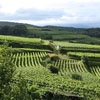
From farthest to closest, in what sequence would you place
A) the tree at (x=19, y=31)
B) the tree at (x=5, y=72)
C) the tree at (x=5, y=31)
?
the tree at (x=19, y=31) → the tree at (x=5, y=31) → the tree at (x=5, y=72)

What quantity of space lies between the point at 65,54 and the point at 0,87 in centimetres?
5926

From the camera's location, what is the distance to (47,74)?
103 feet

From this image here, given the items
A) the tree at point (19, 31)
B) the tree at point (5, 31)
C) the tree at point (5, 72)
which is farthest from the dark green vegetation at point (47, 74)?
the tree at point (5, 31)

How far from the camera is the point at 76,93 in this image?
21.7 m

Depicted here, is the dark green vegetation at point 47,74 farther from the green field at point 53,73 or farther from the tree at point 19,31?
the tree at point 19,31

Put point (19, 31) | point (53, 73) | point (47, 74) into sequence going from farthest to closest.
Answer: point (19, 31), point (53, 73), point (47, 74)

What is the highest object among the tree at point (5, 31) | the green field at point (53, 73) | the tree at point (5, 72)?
the tree at point (5, 31)

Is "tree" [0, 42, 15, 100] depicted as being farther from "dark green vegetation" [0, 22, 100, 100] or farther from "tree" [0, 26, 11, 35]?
"tree" [0, 26, 11, 35]

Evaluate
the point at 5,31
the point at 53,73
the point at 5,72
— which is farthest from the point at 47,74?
the point at 5,31

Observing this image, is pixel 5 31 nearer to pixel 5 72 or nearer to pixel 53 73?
pixel 53 73

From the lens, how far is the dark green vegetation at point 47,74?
914cm

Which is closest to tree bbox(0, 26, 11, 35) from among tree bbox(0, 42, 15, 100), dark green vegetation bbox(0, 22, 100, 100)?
dark green vegetation bbox(0, 22, 100, 100)

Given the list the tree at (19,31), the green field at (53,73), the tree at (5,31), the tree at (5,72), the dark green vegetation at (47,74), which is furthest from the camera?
the tree at (19,31)

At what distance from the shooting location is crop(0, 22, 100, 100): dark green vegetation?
914cm
